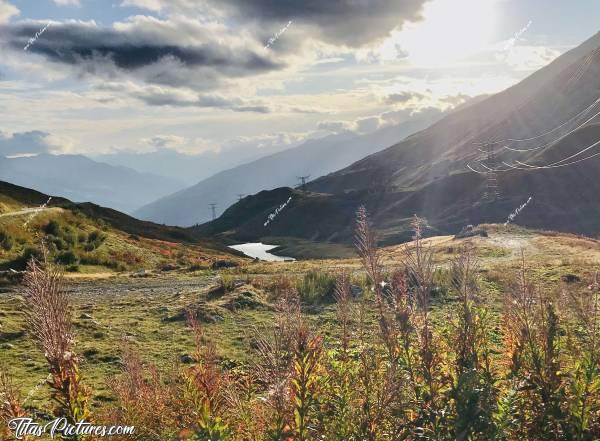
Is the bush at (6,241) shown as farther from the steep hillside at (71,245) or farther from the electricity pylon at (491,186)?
the electricity pylon at (491,186)

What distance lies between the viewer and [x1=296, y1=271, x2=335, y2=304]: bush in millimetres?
23047

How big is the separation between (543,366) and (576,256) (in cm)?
3656

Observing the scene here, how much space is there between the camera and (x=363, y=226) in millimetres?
5566

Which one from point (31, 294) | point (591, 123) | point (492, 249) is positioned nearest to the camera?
point (31, 294)

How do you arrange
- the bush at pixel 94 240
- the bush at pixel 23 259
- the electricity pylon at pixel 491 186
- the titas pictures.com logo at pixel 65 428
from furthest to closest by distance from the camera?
1. the electricity pylon at pixel 491 186
2. the bush at pixel 94 240
3. the bush at pixel 23 259
4. the titas pictures.com logo at pixel 65 428

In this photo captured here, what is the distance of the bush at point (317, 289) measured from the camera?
23047 mm

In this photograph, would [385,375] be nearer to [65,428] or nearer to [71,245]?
[65,428]

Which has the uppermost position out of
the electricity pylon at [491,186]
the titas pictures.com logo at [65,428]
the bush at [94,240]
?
the electricity pylon at [491,186]

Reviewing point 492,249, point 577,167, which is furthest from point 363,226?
point 577,167

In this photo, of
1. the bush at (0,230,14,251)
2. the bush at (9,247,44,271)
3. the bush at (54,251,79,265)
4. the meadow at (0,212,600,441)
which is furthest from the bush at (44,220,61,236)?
the meadow at (0,212,600,441)

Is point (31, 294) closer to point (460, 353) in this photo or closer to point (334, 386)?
point (334, 386)

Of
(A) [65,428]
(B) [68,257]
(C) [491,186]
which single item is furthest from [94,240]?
(C) [491,186]

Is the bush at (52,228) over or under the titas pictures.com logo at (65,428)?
over

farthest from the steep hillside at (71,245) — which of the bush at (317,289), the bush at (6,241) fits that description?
the bush at (317,289)
